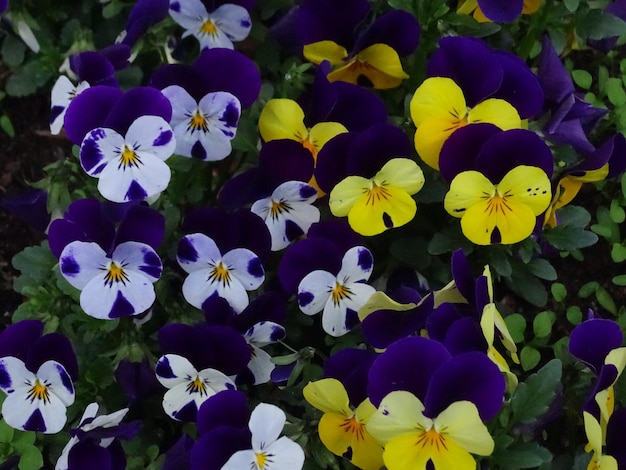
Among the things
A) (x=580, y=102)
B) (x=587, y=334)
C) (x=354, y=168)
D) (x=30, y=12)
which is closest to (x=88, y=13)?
(x=30, y=12)

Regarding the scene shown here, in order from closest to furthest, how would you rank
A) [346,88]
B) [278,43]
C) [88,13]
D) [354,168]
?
[354,168], [346,88], [278,43], [88,13]

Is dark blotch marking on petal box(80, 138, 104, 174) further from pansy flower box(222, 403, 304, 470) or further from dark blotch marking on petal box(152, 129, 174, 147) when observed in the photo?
pansy flower box(222, 403, 304, 470)

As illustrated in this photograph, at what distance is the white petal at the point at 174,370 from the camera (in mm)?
1148

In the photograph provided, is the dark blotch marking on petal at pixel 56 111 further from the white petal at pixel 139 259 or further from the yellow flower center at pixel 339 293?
the yellow flower center at pixel 339 293

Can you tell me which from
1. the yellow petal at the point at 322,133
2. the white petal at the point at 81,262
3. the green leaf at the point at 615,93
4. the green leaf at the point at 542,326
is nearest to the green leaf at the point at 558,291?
the green leaf at the point at 542,326

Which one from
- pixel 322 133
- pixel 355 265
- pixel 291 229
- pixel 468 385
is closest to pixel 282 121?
pixel 322 133

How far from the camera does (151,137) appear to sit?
1.16m

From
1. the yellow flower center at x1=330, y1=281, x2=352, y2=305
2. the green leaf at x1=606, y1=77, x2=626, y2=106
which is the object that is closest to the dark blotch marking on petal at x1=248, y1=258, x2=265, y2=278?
the yellow flower center at x1=330, y1=281, x2=352, y2=305

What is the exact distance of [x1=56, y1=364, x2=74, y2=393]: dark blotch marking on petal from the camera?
3.85 ft

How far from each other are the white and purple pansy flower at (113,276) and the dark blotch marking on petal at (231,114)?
251 mm

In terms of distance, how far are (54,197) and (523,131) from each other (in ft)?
2.39

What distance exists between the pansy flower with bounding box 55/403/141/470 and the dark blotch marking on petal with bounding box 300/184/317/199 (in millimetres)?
433

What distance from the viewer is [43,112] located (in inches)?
75.5

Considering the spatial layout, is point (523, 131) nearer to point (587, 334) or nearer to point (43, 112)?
point (587, 334)
